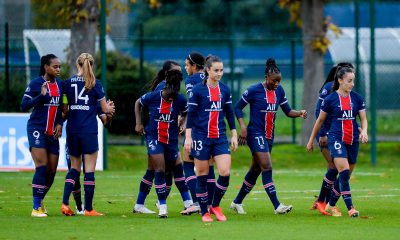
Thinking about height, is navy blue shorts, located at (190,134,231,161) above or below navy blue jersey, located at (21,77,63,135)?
below

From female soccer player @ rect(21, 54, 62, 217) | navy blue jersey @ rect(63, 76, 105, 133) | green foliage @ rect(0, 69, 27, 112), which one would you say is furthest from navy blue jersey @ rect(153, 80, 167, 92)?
green foliage @ rect(0, 69, 27, 112)

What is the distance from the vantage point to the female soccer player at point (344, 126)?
14.0m

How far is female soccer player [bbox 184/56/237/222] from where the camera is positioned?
1356 centimetres

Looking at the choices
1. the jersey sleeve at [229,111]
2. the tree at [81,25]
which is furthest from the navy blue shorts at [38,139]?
the tree at [81,25]

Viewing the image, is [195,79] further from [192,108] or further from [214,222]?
[214,222]

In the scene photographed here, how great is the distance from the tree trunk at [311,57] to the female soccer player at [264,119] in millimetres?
12279

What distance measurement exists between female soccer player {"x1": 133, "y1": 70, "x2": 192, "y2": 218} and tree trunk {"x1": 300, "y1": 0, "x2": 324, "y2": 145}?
12713mm

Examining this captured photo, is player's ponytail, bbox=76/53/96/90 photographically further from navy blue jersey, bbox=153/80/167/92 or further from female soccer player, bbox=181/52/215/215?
female soccer player, bbox=181/52/215/215

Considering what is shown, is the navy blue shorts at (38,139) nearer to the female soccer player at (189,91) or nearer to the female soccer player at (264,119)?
the female soccer player at (189,91)

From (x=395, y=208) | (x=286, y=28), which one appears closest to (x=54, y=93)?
(x=395, y=208)

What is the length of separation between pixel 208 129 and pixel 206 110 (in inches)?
9.3

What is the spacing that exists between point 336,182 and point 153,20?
18598 millimetres

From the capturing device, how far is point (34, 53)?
1069 inches

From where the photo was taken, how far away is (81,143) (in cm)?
1416
